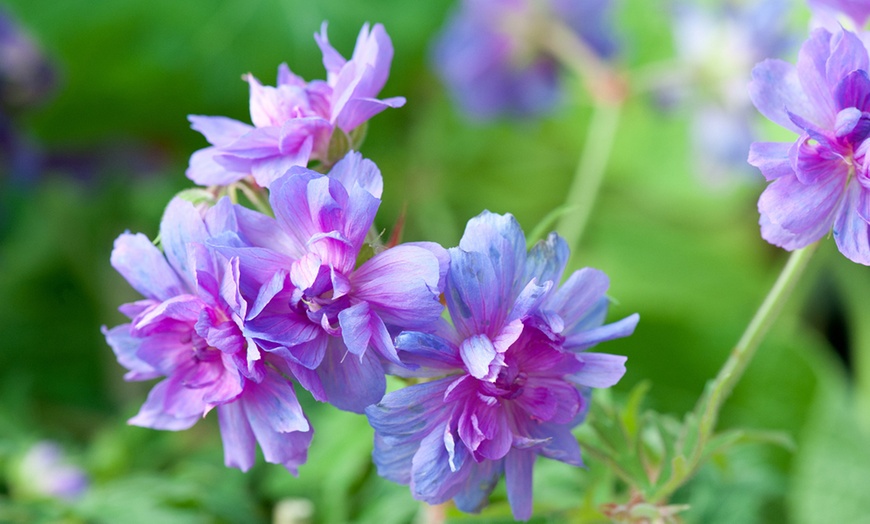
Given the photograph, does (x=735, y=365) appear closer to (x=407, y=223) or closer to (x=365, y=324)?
(x=365, y=324)

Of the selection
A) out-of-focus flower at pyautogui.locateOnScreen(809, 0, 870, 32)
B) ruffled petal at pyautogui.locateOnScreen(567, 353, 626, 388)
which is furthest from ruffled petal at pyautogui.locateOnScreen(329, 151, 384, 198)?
out-of-focus flower at pyautogui.locateOnScreen(809, 0, 870, 32)

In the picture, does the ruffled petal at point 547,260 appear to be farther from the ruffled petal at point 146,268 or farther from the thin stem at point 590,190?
the thin stem at point 590,190

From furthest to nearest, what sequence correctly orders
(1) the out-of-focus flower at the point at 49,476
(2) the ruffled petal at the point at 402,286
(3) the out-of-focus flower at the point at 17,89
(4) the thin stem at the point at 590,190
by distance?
(3) the out-of-focus flower at the point at 17,89
(4) the thin stem at the point at 590,190
(1) the out-of-focus flower at the point at 49,476
(2) the ruffled petal at the point at 402,286

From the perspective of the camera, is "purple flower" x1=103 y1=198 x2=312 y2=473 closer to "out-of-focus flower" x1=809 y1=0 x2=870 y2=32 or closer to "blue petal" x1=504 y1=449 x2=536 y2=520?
"blue petal" x1=504 y1=449 x2=536 y2=520

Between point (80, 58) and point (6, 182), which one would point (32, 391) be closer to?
point (6, 182)

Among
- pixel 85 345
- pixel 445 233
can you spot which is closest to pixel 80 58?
pixel 85 345

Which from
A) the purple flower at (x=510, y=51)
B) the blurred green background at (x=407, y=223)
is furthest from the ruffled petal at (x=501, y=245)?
the purple flower at (x=510, y=51)
